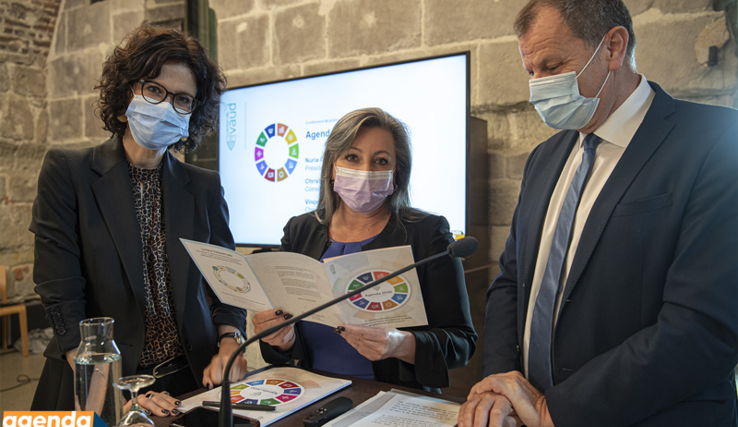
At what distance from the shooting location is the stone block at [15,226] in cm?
455

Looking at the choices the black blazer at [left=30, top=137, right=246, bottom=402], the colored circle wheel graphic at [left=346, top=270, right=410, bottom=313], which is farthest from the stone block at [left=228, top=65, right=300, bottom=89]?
the colored circle wheel graphic at [left=346, top=270, right=410, bottom=313]

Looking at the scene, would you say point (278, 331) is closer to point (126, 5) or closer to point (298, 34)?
point (298, 34)

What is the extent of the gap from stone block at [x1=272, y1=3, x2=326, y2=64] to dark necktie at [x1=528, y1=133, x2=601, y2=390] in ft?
7.75

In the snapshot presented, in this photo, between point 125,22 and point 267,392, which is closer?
point 267,392

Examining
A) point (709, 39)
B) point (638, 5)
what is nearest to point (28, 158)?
point (638, 5)

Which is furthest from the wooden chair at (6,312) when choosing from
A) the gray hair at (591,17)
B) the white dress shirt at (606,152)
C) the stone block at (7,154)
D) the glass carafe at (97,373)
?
the gray hair at (591,17)

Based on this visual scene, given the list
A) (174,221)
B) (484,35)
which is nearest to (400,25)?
(484,35)

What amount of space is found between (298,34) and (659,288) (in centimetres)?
287

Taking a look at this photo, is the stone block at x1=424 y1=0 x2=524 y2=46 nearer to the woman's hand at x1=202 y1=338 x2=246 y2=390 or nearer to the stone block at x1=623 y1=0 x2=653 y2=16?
the stone block at x1=623 y1=0 x2=653 y2=16

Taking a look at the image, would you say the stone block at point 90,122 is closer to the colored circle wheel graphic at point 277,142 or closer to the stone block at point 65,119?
the stone block at point 65,119

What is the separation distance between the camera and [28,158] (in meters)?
4.75

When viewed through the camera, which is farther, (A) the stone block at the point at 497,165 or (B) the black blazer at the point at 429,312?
(A) the stone block at the point at 497,165

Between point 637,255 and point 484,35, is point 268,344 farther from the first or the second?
point 484,35

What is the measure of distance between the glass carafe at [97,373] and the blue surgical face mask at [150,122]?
2.73 feet
